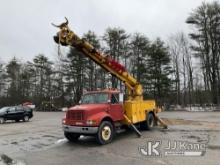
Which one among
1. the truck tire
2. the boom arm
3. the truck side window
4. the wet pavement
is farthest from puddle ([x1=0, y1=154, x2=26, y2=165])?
the truck tire

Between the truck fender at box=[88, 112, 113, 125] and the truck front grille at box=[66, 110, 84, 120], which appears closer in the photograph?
the truck fender at box=[88, 112, 113, 125]

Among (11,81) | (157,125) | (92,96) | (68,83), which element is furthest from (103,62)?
(11,81)

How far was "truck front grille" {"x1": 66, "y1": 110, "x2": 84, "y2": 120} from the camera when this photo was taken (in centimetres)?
1282

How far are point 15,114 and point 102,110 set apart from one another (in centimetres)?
1863

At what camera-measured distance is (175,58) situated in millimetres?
60469

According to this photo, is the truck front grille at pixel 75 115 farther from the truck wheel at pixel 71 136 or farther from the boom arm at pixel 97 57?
the boom arm at pixel 97 57

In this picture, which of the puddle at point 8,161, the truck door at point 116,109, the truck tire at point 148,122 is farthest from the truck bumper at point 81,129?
the truck tire at point 148,122

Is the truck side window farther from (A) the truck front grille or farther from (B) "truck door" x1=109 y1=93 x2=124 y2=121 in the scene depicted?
(A) the truck front grille

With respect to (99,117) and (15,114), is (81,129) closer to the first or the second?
(99,117)

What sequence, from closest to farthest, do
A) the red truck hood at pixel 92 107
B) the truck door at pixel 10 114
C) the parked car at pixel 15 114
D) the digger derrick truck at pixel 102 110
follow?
the digger derrick truck at pixel 102 110
the red truck hood at pixel 92 107
the parked car at pixel 15 114
the truck door at pixel 10 114

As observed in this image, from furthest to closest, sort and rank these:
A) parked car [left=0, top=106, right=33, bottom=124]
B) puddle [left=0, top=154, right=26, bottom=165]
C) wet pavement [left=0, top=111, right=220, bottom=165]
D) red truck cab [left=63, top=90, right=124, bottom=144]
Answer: parked car [left=0, top=106, right=33, bottom=124], red truck cab [left=63, top=90, right=124, bottom=144], puddle [left=0, top=154, right=26, bottom=165], wet pavement [left=0, top=111, right=220, bottom=165]

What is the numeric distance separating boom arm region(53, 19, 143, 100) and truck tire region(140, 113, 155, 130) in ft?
3.94

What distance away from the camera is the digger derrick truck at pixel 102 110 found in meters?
12.8

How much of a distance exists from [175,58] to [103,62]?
1823 inches
